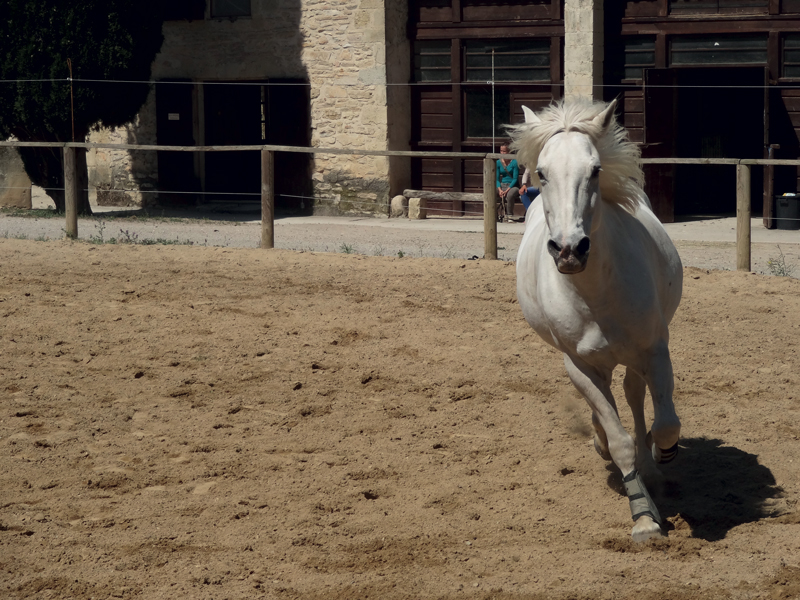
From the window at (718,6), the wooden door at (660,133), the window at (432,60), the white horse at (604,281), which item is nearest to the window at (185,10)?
the window at (432,60)

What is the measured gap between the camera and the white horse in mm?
3979

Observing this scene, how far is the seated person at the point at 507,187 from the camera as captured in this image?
14977mm

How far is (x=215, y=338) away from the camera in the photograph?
7.29m

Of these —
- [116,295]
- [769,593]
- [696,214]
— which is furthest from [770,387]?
[696,214]

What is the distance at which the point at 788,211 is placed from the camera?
44.5 feet

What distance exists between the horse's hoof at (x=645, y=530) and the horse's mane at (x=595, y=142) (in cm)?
133

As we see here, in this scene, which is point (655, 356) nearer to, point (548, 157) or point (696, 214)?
point (548, 157)

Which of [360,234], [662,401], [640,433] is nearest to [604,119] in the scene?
[662,401]

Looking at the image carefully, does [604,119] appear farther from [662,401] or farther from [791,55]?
[791,55]

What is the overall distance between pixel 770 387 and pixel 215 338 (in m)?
3.69

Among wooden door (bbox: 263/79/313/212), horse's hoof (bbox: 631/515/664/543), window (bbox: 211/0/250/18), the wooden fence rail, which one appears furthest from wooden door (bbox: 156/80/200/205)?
horse's hoof (bbox: 631/515/664/543)

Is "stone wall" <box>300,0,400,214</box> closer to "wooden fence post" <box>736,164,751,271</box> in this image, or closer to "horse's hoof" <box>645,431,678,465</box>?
"wooden fence post" <box>736,164,751,271</box>

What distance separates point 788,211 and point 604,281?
10.4 meters

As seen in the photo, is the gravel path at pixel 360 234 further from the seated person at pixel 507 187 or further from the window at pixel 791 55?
the window at pixel 791 55
